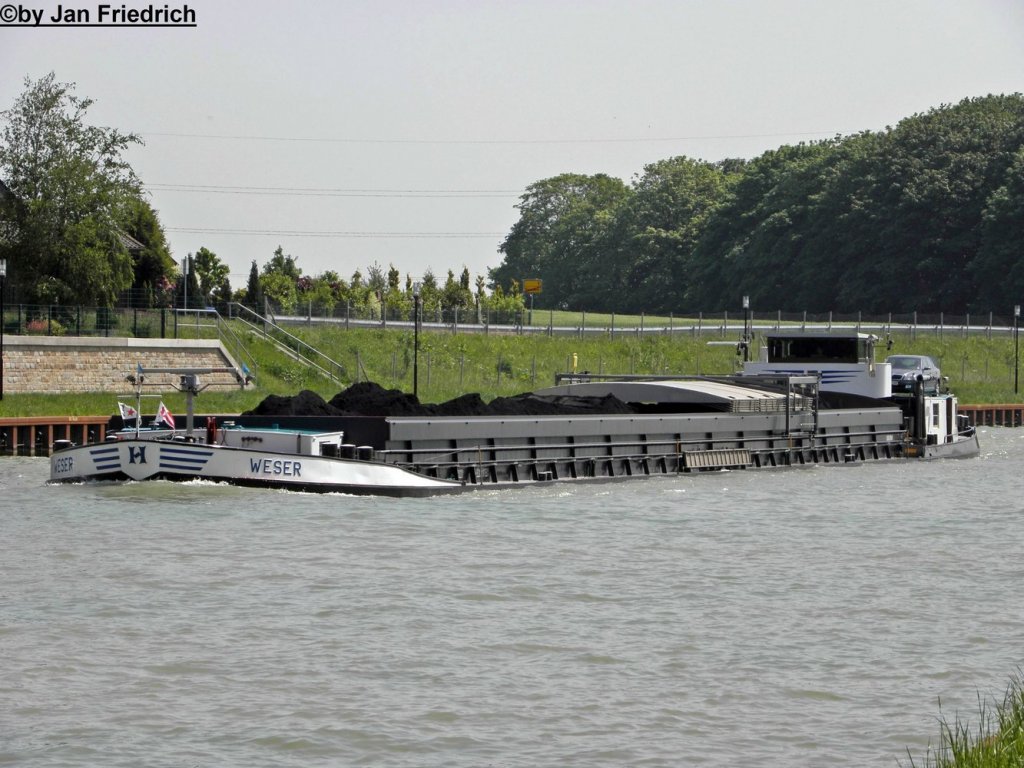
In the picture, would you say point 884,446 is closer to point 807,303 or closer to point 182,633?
point 182,633

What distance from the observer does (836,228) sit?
118125mm

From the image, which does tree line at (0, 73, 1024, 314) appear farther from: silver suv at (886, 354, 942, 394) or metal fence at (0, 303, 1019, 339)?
silver suv at (886, 354, 942, 394)

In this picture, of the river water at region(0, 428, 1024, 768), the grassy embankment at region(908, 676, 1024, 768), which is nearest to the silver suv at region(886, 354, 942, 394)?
the river water at region(0, 428, 1024, 768)

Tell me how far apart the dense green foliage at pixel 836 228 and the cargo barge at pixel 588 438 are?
2598 inches

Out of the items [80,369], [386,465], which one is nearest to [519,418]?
[386,465]

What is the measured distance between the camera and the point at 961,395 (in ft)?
244

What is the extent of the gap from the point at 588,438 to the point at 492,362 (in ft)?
120

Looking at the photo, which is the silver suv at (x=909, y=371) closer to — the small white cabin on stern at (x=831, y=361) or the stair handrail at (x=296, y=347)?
the small white cabin on stern at (x=831, y=361)

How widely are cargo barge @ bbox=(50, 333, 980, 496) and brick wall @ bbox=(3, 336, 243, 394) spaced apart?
17046mm

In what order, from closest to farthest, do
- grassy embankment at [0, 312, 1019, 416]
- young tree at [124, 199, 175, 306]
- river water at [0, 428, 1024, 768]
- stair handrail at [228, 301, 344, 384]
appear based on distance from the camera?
river water at [0, 428, 1024, 768]
grassy embankment at [0, 312, 1019, 416]
stair handrail at [228, 301, 344, 384]
young tree at [124, 199, 175, 306]

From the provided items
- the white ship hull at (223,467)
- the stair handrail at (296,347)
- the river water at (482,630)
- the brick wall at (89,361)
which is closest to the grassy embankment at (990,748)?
the river water at (482,630)

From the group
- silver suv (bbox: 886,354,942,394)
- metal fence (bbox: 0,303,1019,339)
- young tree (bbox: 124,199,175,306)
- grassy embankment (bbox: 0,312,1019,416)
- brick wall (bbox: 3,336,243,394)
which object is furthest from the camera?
young tree (bbox: 124,199,175,306)

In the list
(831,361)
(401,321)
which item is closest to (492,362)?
(401,321)

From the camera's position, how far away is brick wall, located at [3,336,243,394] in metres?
50.1
